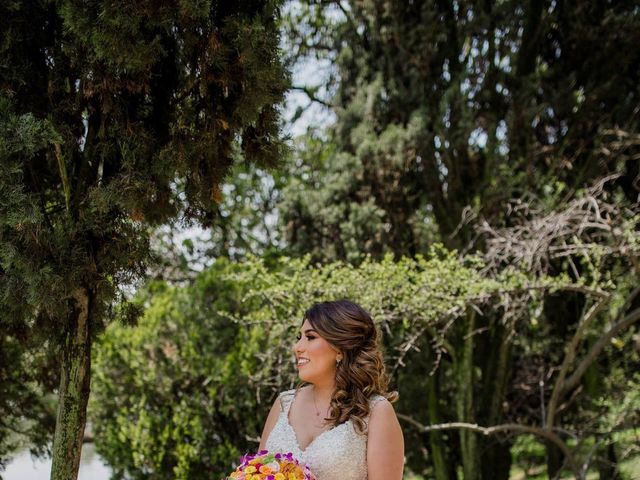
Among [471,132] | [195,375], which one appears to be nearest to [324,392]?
[195,375]

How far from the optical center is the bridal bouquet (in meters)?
2.66

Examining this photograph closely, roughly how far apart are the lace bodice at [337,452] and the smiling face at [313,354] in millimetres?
242

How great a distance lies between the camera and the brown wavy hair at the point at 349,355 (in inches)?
121

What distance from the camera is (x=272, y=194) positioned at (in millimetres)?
14078

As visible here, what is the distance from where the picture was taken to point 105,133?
4375 millimetres

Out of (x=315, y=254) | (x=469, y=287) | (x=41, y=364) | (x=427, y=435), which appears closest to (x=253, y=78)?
(x=469, y=287)

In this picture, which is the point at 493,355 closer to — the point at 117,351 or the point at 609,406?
the point at 609,406

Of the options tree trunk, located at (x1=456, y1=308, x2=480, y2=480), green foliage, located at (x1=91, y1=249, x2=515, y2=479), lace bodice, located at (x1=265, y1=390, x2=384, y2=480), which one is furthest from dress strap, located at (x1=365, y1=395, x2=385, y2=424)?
tree trunk, located at (x1=456, y1=308, x2=480, y2=480)

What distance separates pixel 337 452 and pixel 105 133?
97.4 inches

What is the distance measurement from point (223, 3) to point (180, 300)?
5536 millimetres

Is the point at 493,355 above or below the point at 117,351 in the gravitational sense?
below

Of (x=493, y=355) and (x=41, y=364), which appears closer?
(x=41, y=364)

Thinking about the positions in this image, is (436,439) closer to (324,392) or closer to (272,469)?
(324,392)

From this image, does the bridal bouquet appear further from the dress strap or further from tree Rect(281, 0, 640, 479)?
tree Rect(281, 0, 640, 479)
